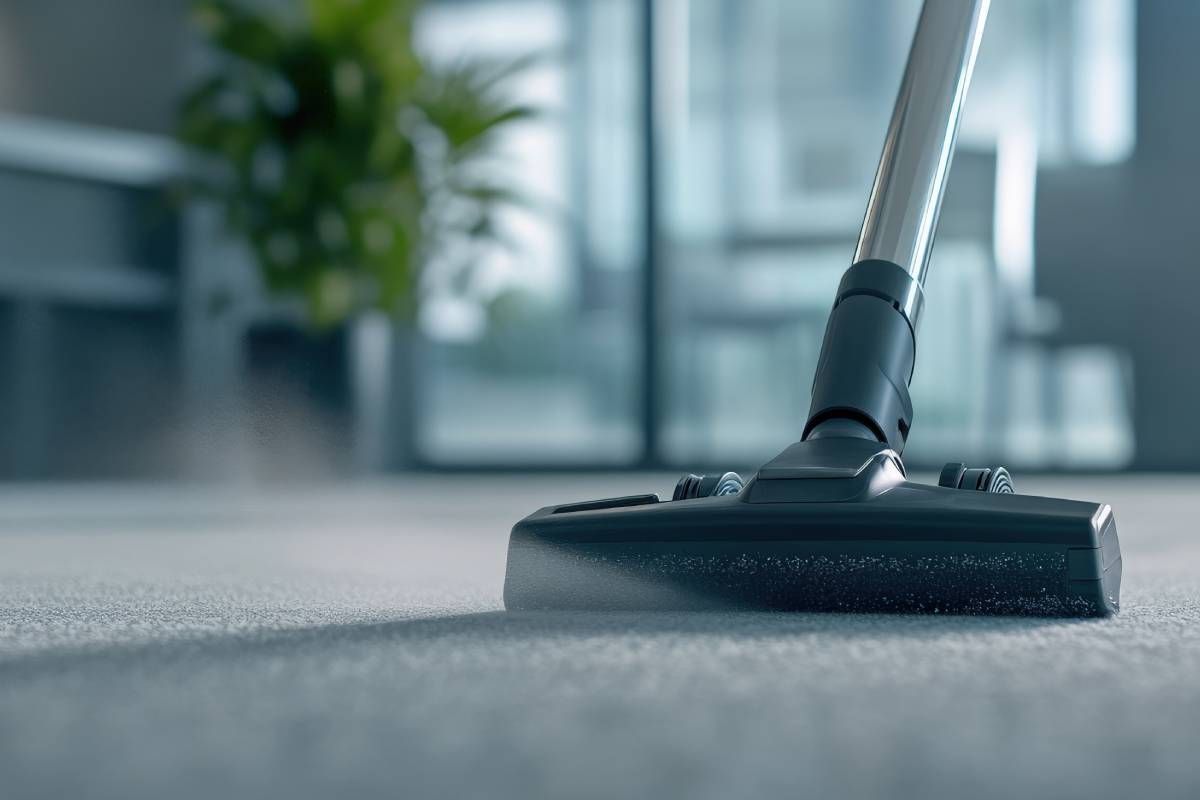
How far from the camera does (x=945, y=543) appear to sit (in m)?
0.56

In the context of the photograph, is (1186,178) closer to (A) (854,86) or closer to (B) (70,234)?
(A) (854,86)

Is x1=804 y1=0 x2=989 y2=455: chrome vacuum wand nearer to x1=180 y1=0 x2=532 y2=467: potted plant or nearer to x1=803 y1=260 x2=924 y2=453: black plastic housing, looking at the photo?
x1=803 y1=260 x2=924 y2=453: black plastic housing

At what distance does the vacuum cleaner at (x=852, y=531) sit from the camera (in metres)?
0.56

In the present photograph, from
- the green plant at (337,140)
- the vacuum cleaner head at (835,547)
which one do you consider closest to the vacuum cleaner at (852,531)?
the vacuum cleaner head at (835,547)

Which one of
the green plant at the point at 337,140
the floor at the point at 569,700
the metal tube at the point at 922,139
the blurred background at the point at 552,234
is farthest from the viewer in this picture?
the blurred background at the point at 552,234

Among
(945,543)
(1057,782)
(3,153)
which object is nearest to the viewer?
(1057,782)

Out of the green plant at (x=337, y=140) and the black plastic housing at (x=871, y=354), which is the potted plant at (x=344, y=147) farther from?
the black plastic housing at (x=871, y=354)

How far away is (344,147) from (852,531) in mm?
2333

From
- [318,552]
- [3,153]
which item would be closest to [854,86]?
[3,153]

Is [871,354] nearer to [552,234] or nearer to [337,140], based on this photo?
[337,140]

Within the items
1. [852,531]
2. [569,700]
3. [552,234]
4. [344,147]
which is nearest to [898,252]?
[852,531]

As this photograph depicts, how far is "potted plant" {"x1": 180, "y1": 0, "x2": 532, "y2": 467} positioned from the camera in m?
2.74

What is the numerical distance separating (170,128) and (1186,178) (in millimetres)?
2382

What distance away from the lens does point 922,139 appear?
2.43 ft
